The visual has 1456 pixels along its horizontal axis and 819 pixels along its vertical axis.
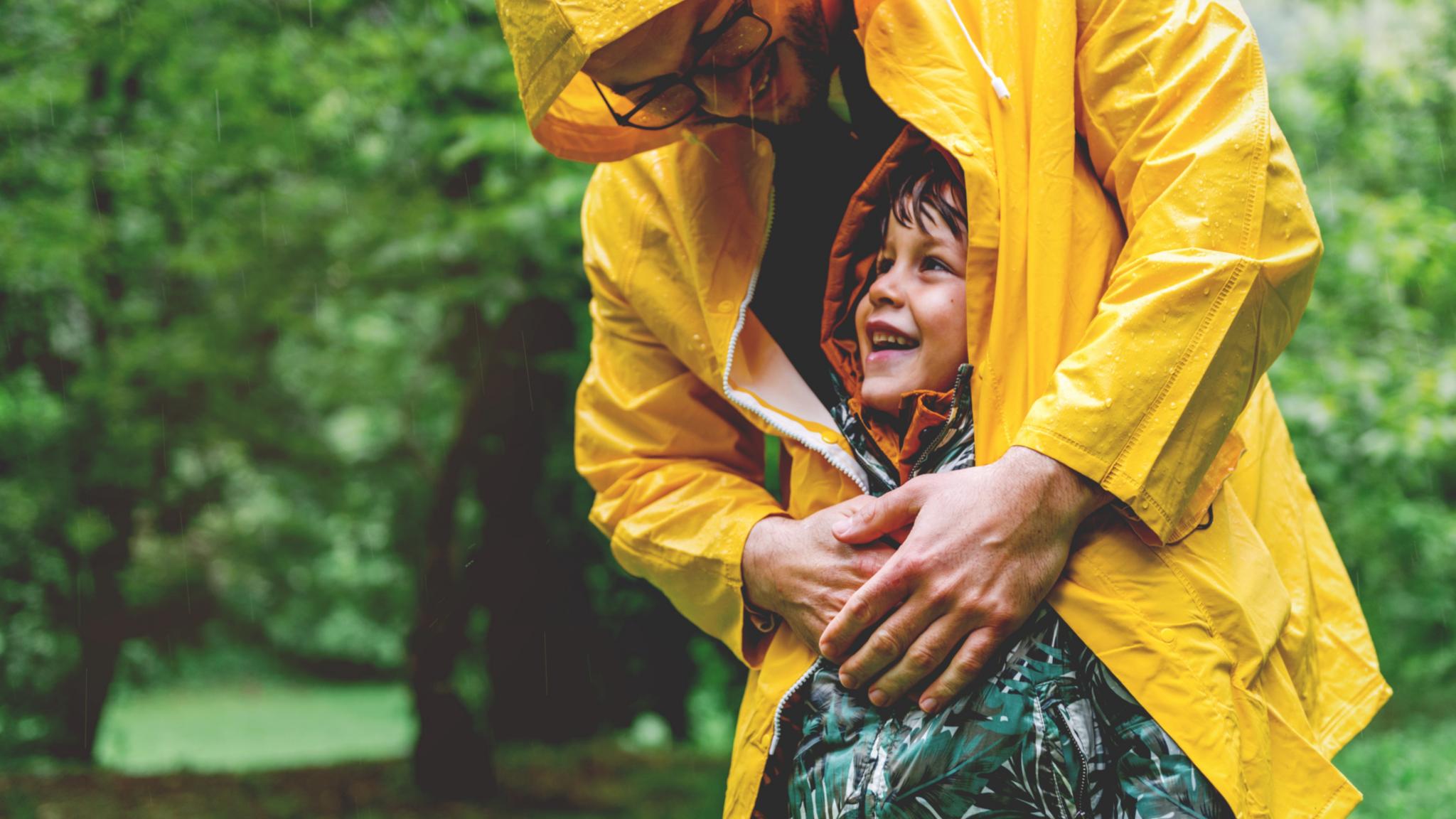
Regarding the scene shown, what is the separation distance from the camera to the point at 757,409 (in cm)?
193

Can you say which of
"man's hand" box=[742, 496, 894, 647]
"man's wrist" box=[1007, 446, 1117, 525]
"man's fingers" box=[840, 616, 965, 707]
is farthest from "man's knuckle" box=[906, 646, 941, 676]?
"man's wrist" box=[1007, 446, 1117, 525]

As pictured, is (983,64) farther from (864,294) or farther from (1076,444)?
(1076,444)

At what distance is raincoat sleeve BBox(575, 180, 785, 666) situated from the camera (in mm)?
2023

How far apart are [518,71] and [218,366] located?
238 inches

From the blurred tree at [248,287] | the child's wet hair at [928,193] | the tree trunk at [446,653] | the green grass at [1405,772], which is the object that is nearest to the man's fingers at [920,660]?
the child's wet hair at [928,193]

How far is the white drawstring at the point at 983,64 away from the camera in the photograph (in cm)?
163

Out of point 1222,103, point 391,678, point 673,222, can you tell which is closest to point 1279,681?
point 1222,103

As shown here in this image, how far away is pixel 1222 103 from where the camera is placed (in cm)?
156

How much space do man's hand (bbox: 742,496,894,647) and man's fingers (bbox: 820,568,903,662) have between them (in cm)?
5

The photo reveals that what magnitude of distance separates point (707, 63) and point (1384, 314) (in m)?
5.89

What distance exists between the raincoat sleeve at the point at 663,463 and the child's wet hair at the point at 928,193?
556 millimetres

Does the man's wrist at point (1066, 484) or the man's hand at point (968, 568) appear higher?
the man's wrist at point (1066, 484)

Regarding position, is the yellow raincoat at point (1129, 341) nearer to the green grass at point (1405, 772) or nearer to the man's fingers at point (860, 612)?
the man's fingers at point (860, 612)

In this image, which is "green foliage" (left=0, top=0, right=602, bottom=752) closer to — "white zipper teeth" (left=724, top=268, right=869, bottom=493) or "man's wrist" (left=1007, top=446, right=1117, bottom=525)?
"white zipper teeth" (left=724, top=268, right=869, bottom=493)
